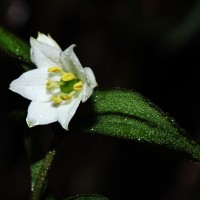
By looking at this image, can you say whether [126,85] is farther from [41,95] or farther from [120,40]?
[41,95]

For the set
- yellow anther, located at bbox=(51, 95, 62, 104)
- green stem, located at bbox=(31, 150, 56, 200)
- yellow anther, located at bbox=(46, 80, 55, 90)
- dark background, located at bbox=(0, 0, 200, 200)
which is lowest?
dark background, located at bbox=(0, 0, 200, 200)

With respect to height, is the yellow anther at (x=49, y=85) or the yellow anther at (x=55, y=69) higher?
the yellow anther at (x=55, y=69)

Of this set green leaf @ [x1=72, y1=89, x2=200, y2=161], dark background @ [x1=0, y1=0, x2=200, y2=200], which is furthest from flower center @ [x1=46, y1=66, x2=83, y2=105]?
dark background @ [x1=0, y1=0, x2=200, y2=200]

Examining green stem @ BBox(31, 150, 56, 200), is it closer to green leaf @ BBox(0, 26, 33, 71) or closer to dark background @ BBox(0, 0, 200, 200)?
green leaf @ BBox(0, 26, 33, 71)

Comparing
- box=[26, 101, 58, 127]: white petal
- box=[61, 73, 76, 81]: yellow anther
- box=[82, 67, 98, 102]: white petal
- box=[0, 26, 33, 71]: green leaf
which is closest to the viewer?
box=[82, 67, 98, 102]: white petal

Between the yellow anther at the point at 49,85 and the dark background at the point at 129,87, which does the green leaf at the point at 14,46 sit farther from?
the dark background at the point at 129,87

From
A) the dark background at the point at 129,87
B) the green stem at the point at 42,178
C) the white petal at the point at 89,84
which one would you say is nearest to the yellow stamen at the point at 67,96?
the white petal at the point at 89,84
